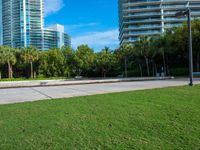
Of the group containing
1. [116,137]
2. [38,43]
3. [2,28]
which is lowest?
[116,137]

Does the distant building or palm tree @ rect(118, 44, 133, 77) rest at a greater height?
the distant building

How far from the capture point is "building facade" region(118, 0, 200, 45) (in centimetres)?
9388

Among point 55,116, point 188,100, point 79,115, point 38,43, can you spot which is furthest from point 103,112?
point 38,43

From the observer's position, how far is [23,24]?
8381 centimetres

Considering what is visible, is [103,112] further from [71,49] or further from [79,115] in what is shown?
[71,49]

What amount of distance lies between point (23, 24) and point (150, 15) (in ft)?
144

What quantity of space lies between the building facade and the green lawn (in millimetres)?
87789

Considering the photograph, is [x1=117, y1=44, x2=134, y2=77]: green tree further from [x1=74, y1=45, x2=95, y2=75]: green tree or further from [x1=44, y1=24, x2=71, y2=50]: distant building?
[x1=44, y1=24, x2=71, y2=50]: distant building

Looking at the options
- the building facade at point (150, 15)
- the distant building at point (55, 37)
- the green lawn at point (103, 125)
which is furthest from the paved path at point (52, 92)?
the building facade at point (150, 15)

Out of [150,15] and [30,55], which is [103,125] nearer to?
[30,55]

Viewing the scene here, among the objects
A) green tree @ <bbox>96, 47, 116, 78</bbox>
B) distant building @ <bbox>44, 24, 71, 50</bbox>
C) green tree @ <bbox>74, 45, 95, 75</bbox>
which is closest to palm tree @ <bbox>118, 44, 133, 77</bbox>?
green tree @ <bbox>96, 47, 116, 78</bbox>

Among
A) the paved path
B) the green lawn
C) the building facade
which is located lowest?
the green lawn

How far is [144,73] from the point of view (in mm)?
55750

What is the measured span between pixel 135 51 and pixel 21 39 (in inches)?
1807
